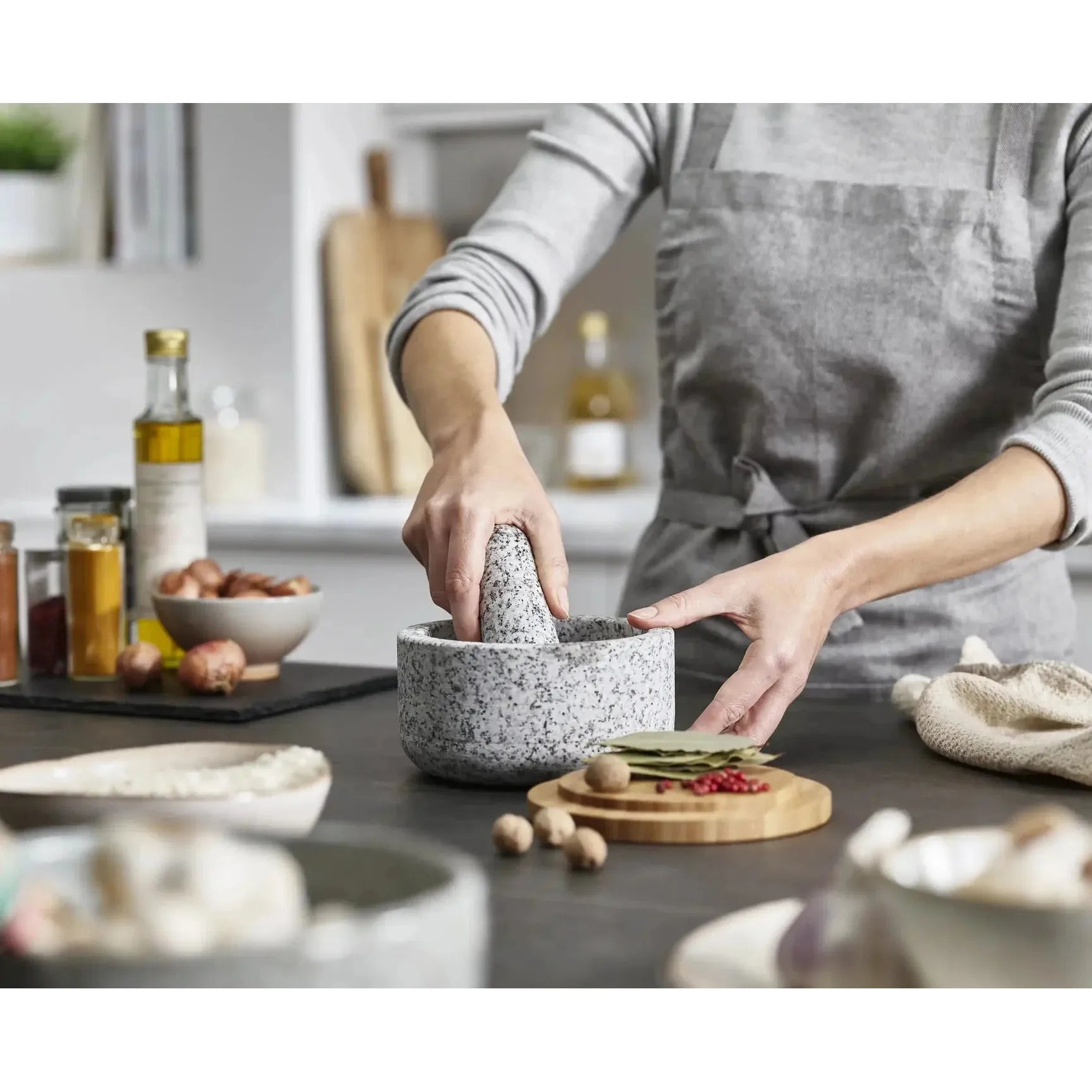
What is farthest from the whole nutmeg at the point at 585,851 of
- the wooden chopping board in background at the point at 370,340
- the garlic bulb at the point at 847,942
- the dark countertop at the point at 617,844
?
the wooden chopping board in background at the point at 370,340

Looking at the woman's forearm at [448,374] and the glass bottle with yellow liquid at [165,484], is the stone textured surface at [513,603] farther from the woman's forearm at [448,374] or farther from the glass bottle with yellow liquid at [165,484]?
the glass bottle with yellow liquid at [165,484]

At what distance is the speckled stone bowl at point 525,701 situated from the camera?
963 mm

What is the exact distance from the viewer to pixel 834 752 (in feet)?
3.67

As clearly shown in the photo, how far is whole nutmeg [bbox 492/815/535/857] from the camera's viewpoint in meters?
0.82

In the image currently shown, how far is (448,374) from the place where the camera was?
1.40 meters

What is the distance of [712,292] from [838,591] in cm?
52

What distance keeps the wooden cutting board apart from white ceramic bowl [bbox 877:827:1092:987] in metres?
0.32

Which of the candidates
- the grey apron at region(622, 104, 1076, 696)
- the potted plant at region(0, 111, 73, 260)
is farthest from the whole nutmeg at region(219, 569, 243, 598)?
the potted plant at region(0, 111, 73, 260)

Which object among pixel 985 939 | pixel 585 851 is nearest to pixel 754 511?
pixel 585 851

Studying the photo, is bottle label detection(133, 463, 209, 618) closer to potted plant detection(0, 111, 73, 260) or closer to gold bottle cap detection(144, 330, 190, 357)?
gold bottle cap detection(144, 330, 190, 357)

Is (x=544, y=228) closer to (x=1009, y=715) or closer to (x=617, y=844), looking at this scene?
(x=1009, y=715)

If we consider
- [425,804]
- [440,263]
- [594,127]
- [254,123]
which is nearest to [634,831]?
[425,804]

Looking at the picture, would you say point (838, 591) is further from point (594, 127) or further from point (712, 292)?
point (594, 127)

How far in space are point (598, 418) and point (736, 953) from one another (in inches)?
106
